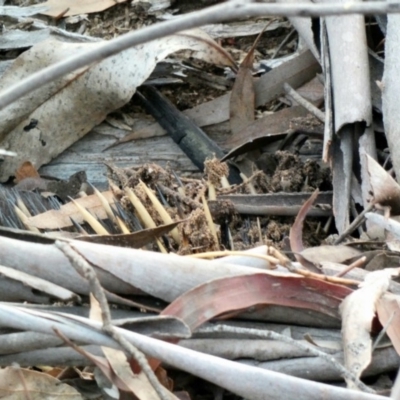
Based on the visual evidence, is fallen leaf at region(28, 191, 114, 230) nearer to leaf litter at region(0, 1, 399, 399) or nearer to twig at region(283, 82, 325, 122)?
leaf litter at region(0, 1, 399, 399)

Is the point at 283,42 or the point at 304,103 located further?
the point at 283,42

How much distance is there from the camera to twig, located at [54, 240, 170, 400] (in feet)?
2.67

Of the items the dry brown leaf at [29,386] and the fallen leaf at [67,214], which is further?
the fallen leaf at [67,214]

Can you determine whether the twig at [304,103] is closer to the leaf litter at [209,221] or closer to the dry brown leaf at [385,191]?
the leaf litter at [209,221]

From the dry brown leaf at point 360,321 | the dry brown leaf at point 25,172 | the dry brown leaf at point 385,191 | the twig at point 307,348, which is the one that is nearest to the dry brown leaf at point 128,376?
the twig at point 307,348

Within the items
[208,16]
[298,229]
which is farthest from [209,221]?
[208,16]

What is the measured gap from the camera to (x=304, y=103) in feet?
5.91

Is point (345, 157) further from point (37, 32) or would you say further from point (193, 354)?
point (37, 32)

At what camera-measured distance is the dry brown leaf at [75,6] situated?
2168mm

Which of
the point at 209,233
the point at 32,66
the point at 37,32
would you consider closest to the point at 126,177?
the point at 209,233

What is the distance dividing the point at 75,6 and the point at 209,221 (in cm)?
96

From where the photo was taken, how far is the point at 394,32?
160 cm

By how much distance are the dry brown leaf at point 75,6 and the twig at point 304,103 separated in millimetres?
594

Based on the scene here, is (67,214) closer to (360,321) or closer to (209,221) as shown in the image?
(209,221)
